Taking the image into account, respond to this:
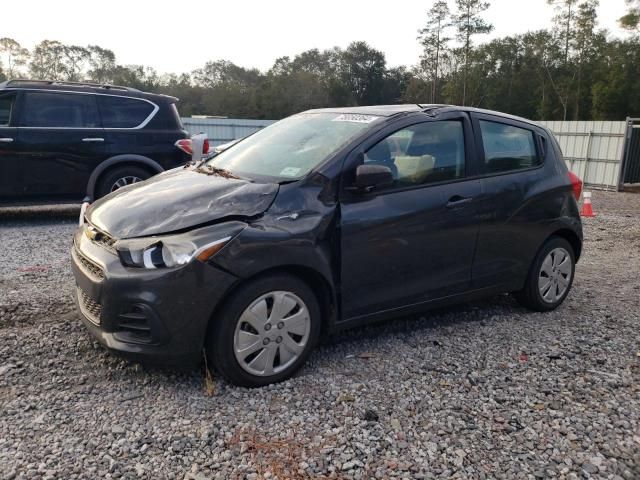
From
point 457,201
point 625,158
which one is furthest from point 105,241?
point 625,158

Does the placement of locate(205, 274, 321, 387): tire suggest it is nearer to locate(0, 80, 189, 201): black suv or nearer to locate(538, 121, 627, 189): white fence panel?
locate(0, 80, 189, 201): black suv

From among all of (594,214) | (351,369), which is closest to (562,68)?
(594,214)

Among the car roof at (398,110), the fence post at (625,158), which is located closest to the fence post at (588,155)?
the fence post at (625,158)

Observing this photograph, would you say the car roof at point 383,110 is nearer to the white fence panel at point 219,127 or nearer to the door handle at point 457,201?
the door handle at point 457,201

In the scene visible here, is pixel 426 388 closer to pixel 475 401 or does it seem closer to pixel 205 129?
pixel 475 401

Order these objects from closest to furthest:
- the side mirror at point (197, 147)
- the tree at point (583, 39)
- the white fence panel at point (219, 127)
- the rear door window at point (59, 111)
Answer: the rear door window at point (59, 111) → the side mirror at point (197, 147) → the white fence panel at point (219, 127) → the tree at point (583, 39)

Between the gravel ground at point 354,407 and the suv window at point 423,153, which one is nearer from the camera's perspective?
the gravel ground at point 354,407

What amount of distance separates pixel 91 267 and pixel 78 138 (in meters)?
5.43

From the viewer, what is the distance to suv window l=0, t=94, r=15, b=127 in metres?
7.86

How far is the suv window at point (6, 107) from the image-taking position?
309 inches

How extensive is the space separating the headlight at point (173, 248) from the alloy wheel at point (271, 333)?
42 centimetres

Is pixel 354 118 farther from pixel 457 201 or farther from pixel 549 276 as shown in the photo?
pixel 549 276

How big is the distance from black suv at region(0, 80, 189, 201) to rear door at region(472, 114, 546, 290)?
18.1ft

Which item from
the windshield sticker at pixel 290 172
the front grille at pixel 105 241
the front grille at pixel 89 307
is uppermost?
the windshield sticker at pixel 290 172
